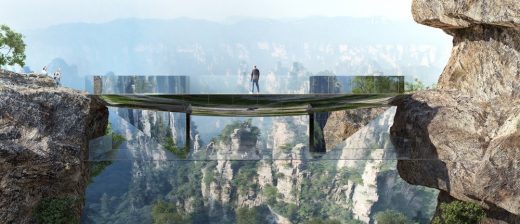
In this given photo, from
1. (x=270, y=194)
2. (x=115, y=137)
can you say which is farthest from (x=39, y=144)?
(x=270, y=194)

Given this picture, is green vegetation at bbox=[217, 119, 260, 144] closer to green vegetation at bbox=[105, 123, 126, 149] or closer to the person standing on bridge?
the person standing on bridge

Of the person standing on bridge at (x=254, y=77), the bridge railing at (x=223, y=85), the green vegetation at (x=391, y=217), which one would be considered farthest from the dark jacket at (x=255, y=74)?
the green vegetation at (x=391, y=217)

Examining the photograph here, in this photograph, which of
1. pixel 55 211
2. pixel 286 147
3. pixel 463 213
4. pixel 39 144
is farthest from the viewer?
pixel 286 147

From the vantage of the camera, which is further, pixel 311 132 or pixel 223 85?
pixel 311 132

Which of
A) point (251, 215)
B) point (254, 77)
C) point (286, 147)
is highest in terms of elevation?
point (254, 77)

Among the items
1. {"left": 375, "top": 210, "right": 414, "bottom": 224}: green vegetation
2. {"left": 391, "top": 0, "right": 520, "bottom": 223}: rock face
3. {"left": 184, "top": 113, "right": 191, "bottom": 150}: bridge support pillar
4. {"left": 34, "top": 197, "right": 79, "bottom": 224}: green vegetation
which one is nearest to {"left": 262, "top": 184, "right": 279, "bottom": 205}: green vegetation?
{"left": 184, "top": 113, "right": 191, "bottom": 150}: bridge support pillar

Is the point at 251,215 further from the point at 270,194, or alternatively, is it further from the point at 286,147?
the point at 286,147

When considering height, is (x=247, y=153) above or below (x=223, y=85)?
below
